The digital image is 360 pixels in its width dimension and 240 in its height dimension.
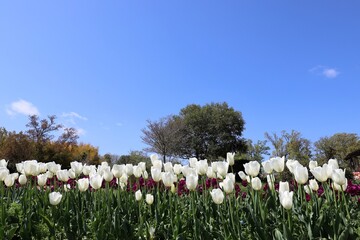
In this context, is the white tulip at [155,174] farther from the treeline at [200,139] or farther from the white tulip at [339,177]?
the treeline at [200,139]

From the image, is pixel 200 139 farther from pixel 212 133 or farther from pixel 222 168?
pixel 222 168

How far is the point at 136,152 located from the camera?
37.8m

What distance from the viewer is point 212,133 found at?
42219 mm

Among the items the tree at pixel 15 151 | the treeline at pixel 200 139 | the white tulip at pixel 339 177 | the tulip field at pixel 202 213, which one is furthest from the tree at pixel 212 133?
the white tulip at pixel 339 177

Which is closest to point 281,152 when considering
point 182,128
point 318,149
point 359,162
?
point 359,162

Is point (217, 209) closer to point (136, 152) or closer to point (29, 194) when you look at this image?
point (29, 194)

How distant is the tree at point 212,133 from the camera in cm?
4150

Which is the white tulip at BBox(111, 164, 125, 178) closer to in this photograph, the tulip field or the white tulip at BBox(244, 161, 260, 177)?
the tulip field

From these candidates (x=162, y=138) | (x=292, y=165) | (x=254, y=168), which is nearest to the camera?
(x=254, y=168)

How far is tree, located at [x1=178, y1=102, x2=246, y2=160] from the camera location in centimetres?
4150

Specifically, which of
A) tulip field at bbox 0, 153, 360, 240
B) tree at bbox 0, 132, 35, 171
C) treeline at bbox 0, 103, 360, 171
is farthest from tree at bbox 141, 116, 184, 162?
tulip field at bbox 0, 153, 360, 240

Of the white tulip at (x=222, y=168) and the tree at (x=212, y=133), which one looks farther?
the tree at (x=212, y=133)

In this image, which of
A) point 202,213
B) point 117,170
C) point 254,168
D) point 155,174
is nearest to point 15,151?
point 117,170

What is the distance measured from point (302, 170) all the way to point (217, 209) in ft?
3.44
